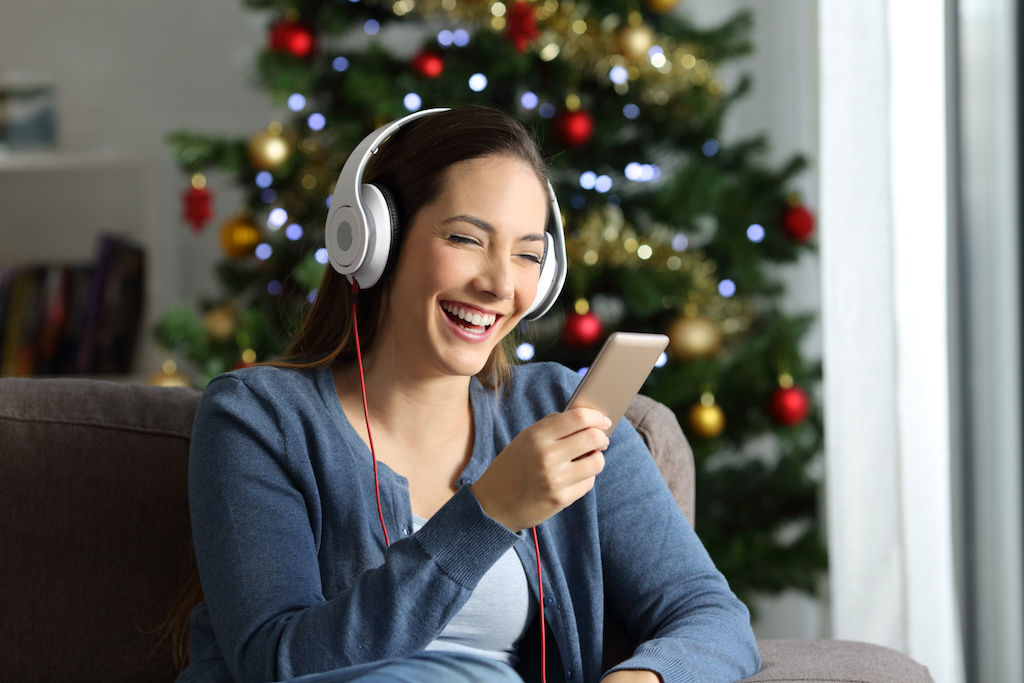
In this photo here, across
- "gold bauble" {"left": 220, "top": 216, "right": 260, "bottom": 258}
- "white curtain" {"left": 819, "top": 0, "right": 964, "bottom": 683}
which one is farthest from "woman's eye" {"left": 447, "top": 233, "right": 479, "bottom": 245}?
"gold bauble" {"left": 220, "top": 216, "right": 260, "bottom": 258}

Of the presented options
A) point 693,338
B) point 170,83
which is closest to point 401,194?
point 693,338

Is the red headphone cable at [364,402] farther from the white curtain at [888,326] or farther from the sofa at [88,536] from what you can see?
the white curtain at [888,326]

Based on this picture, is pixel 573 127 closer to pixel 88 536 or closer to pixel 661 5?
pixel 661 5

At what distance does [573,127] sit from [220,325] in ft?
3.11

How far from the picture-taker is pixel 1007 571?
6.79ft

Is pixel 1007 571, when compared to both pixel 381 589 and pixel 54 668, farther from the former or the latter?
pixel 54 668

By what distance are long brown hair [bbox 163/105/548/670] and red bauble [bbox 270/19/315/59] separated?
1.21 m

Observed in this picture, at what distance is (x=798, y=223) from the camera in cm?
242

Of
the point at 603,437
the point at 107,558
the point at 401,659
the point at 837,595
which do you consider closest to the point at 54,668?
the point at 107,558

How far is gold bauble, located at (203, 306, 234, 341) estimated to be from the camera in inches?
98.0

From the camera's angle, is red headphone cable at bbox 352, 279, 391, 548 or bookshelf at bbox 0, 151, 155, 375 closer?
red headphone cable at bbox 352, 279, 391, 548

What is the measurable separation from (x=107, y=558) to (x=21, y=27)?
8.88 ft

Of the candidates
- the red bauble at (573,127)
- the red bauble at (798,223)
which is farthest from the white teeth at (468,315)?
the red bauble at (798,223)

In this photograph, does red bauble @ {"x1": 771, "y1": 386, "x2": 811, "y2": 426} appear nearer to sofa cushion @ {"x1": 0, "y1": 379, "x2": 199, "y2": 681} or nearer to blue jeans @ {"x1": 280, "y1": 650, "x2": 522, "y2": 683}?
sofa cushion @ {"x1": 0, "y1": 379, "x2": 199, "y2": 681}
